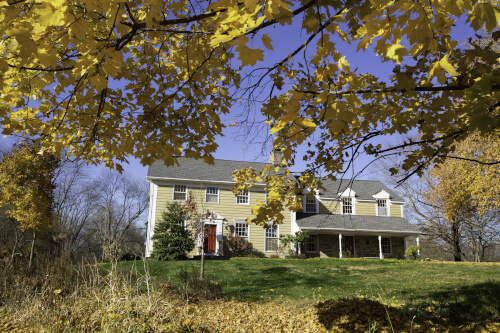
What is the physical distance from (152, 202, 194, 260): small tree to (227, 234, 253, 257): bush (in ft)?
8.81

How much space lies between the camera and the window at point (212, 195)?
19.9 metres

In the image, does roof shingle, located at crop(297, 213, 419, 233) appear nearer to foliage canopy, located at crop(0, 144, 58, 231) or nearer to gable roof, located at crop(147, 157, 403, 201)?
gable roof, located at crop(147, 157, 403, 201)

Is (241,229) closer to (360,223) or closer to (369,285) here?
(360,223)

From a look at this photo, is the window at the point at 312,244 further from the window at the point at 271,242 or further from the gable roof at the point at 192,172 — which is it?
the gable roof at the point at 192,172

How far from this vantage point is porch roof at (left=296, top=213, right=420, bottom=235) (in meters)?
19.6

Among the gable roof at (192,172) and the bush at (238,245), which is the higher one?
the gable roof at (192,172)

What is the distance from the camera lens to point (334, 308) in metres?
5.21

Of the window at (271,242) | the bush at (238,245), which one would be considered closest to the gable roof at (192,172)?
the bush at (238,245)

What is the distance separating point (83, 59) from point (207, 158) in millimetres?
1836

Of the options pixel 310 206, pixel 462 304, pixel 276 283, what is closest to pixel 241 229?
pixel 310 206

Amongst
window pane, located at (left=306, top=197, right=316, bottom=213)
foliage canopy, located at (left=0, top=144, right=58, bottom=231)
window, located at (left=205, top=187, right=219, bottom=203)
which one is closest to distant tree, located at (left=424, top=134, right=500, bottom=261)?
window pane, located at (left=306, top=197, right=316, bottom=213)

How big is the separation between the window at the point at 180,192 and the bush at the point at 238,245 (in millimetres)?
3758

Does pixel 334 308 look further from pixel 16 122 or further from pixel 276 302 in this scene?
pixel 16 122

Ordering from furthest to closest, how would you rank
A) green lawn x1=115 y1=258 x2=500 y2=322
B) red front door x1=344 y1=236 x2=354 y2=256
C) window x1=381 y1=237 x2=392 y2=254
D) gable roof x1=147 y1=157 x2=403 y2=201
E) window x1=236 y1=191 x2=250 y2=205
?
window x1=381 y1=237 x2=392 y2=254, red front door x1=344 y1=236 x2=354 y2=256, window x1=236 y1=191 x2=250 y2=205, gable roof x1=147 y1=157 x2=403 y2=201, green lawn x1=115 y1=258 x2=500 y2=322
